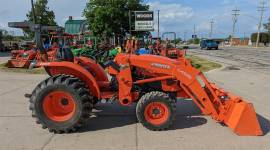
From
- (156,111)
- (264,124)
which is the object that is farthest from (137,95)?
(264,124)

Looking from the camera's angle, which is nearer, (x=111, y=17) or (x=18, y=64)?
(x=18, y=64)

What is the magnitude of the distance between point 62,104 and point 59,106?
0.21ft

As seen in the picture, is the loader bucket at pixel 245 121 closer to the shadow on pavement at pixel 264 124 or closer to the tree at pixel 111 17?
the shadow on pavement at pixel 264 124

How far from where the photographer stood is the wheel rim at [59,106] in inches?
252

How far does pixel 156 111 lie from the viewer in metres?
6.42

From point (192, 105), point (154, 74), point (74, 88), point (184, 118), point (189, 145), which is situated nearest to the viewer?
point (189, 145)

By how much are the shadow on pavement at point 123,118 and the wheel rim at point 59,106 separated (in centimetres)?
40

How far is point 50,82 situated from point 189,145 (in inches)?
100

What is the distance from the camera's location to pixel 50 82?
252 inches

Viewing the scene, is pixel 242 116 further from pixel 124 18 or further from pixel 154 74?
pixel 124 18

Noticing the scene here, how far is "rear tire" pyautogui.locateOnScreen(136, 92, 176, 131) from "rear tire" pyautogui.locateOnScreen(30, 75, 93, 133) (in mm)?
887

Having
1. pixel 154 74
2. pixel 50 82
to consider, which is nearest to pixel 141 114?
pixel 154 74

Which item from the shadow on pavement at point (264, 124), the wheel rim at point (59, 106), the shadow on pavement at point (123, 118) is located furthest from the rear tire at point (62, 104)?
the shadow on pavement at point (264, 124)

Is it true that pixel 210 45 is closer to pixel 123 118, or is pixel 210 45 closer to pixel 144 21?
pixel 144 21
